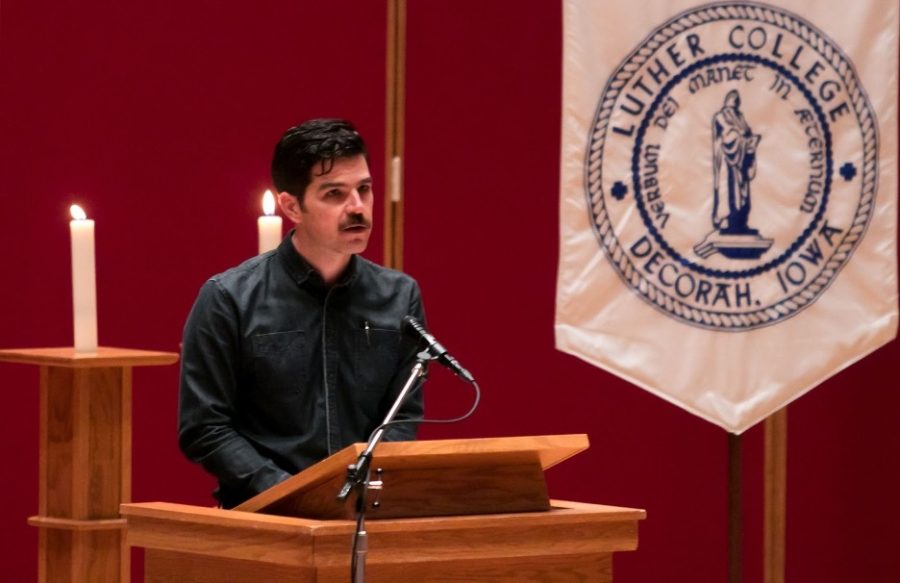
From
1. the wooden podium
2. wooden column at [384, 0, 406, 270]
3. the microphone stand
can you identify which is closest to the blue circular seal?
wooden column at [384, 0, 406, 270]

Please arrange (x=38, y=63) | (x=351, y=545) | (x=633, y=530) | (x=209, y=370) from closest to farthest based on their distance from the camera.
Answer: (x=351, y=545) → (x=633, y=530) → (x=209, y=370) → (x=38, y=63)

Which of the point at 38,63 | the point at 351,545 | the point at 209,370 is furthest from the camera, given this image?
the point at 38,63

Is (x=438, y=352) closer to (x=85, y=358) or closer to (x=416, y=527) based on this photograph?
(x=416, y=527)

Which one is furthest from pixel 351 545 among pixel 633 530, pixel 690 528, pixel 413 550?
pixel 690 528

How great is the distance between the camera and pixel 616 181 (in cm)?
418

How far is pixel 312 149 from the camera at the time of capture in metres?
2.77

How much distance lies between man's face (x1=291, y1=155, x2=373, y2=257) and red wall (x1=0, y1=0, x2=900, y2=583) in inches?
56.9

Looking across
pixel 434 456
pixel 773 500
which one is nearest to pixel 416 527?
pixel 434 456

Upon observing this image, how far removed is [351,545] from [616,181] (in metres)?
2.17

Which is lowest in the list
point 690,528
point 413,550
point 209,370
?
point 690,528

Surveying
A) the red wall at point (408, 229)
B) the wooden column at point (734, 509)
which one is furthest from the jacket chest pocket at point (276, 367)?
the wooden column at point (734, 509)

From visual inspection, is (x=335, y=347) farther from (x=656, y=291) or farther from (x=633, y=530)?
(x=656, y=291)

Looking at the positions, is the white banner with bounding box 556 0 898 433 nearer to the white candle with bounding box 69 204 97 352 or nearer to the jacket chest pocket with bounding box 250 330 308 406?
the white candle with bounding box 69 204 97 352

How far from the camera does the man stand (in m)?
2.71
